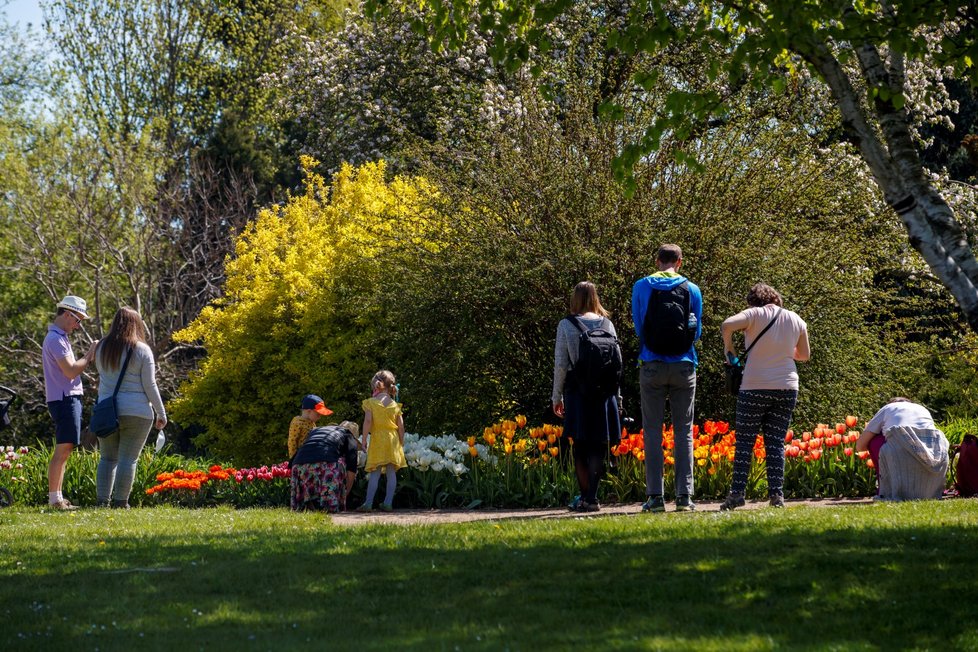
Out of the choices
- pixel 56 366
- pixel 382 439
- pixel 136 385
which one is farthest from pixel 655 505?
pixel 56 366

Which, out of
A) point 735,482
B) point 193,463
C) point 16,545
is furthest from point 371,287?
point 16,545

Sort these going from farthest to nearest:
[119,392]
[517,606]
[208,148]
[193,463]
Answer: [208,148] < [193,463] < [119,392] < [517,606]

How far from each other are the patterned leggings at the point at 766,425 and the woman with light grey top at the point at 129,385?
4589mm

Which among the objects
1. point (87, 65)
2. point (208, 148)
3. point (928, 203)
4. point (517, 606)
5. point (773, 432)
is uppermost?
point (87, 65)

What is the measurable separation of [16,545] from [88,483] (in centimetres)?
466

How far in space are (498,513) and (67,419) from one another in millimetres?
3828

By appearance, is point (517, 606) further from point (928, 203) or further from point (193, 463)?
point (193, 463)

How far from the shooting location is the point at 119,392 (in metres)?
10.3

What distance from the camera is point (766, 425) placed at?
9.27 m

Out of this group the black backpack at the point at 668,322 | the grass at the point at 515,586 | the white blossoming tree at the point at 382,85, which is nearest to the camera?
the grass at the point at 515,586

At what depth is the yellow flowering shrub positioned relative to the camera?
14.4 m

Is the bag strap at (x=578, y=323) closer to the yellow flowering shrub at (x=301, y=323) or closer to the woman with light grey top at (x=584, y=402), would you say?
the woman with light grey top at (x=584, y=402)

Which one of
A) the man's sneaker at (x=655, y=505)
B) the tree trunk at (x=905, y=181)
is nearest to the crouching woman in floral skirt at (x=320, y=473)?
the man's sneaker at (x=655, y=505)

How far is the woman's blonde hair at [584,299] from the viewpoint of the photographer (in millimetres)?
9445
